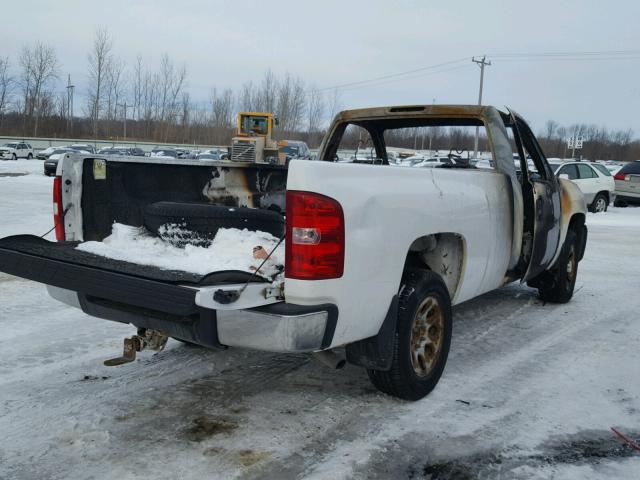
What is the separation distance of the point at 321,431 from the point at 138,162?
2.37 meters

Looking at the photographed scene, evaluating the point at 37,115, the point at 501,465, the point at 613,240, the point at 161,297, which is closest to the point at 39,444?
the point at 161,297

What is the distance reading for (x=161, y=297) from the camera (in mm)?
2830

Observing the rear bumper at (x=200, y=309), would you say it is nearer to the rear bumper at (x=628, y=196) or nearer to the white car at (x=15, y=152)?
the rear bumper at (x=628, y=196)

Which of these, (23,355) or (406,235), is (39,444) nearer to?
(23,355)

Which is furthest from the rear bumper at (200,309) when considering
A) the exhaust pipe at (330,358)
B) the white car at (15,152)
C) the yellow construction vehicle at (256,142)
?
the white car at (15,152)

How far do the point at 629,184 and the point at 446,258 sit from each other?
62.2 ft

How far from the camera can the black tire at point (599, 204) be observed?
18.9 meters

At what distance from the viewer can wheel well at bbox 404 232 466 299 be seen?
4047mm

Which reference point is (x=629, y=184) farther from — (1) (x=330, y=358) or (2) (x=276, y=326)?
(2) (x=276, y=326)

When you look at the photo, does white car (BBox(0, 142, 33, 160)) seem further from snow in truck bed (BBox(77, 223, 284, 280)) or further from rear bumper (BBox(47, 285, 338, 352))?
rear bumper (BBox(47, 285, 338, 352))

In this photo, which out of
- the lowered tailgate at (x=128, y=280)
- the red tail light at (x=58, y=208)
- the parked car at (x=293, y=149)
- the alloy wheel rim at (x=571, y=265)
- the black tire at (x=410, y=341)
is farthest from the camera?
the parked car at (x=293, y=149)

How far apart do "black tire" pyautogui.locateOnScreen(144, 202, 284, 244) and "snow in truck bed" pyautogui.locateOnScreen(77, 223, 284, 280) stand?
0.18 feet

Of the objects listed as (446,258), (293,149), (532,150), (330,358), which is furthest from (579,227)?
(293,149)

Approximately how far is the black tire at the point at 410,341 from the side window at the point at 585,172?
16.2m
